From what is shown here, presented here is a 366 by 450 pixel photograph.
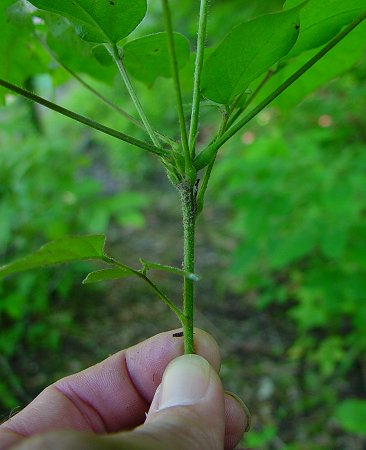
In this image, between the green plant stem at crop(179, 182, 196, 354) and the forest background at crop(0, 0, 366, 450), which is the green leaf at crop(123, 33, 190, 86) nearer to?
the green plant stem at crop(179, 182, 196, 354)

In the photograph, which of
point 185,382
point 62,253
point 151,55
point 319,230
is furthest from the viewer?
point 319,230

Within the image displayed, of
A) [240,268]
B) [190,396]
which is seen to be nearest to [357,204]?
[240,268]

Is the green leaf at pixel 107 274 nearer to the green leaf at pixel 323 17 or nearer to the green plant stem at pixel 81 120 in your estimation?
the green plant stem at pixel 81 120

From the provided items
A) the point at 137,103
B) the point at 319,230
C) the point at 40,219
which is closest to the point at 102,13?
the point at 137,103

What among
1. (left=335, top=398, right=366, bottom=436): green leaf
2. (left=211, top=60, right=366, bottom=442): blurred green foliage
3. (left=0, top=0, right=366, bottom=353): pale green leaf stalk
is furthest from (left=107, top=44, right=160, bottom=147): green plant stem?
(left=335, top=398, right=366, bottom=436): green leaf

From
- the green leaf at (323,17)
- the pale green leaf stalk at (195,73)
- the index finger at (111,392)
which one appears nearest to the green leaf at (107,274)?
the pale green leaf stalk at (195,73)

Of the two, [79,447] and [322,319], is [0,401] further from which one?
[79,447]

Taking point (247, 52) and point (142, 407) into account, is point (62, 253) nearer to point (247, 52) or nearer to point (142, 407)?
point (247, 52)
